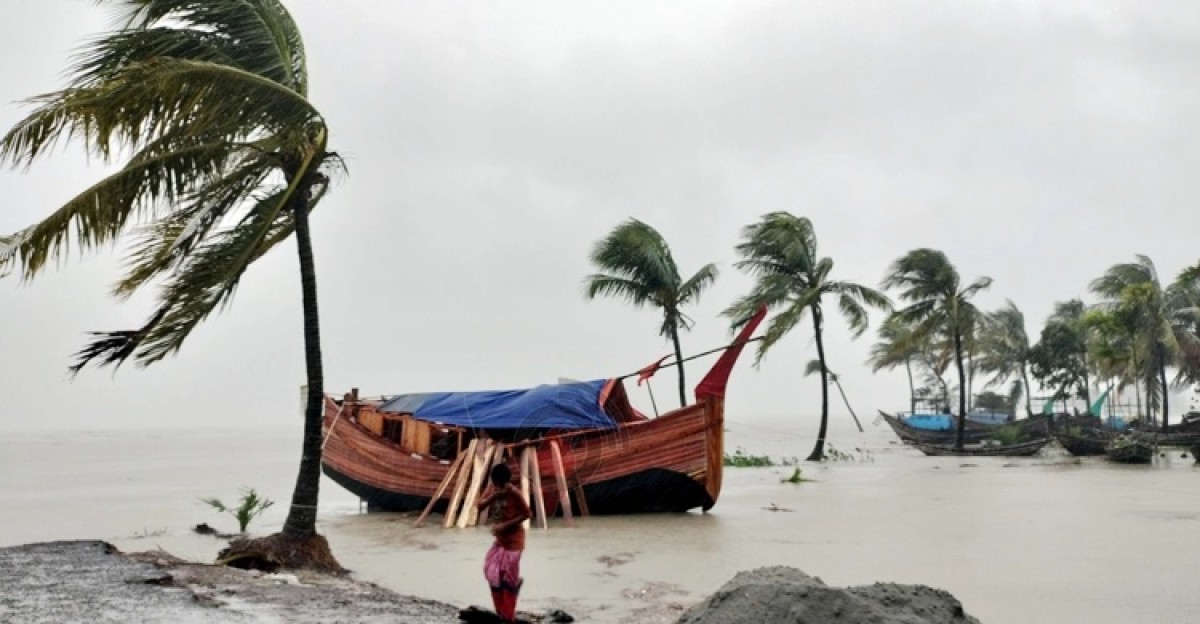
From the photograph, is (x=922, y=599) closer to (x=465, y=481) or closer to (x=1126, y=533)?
(x=1126, y=533)

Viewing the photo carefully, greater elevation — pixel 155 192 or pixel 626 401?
pixel 155 192

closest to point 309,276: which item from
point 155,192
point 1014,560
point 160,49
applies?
point 155,192

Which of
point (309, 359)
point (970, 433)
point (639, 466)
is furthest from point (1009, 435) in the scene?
point (309, 359)

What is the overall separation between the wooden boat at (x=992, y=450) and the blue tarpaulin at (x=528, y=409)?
1955 centimetres

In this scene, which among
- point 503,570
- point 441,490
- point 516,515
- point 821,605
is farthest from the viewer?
point 441,490

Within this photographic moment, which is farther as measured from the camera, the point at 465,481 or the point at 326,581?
the point at 465,481

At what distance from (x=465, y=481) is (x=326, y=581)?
543cm

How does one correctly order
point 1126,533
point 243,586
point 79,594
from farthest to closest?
point 1126,533, point 243,586, point 79,594

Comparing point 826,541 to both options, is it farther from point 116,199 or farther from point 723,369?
point 116,199

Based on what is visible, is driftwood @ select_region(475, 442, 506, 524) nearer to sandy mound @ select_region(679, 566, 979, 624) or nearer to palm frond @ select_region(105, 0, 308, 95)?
palm frond @ select_region(105, 0, 308, 95)

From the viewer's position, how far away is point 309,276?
32.0ft

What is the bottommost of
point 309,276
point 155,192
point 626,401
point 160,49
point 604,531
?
point 604,531

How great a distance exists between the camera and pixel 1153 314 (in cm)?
2828

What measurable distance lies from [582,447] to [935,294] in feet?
67.1
